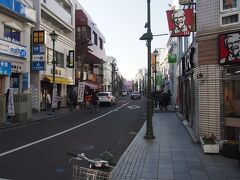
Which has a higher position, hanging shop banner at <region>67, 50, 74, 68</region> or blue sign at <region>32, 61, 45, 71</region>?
hanging shop banner at <region>67, 50, 74, 68</region>

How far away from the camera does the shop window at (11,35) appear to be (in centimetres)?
2435

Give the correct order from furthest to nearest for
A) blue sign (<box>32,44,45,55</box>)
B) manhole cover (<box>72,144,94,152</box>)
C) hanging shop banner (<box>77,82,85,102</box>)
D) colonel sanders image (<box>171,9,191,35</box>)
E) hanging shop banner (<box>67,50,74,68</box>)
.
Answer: hanging shop banner (<box>67,50,74,68</box>) → hanging shop banner (<box>77,82,85,102</box>) → blue sign (<box>32,44,45,55</box>) → colonel sanders image (<box>171,9,191,35</box>) → manhole cover (<box>72,144,94,152</box>)

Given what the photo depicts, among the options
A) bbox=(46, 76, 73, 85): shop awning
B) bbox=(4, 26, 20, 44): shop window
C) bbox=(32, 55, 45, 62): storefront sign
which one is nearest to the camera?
bbox=(4, 26, 20, 44): shop window

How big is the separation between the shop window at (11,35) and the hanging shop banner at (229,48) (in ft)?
59.1

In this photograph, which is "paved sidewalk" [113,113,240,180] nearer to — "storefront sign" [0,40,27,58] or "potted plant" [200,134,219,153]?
"potted plant" [200,134,219,153]

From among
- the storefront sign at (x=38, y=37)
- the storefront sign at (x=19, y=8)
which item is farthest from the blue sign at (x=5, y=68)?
the storefront sign at (x=38, y=37)

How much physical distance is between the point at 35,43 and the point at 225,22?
20222mm

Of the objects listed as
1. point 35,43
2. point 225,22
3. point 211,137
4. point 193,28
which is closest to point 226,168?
point 211,137

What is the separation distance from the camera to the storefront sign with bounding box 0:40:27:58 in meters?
23.0

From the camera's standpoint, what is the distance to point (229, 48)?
10.3 m

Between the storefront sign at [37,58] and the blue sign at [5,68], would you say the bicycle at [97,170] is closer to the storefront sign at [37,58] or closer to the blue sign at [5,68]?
the blue sign at [5,68]

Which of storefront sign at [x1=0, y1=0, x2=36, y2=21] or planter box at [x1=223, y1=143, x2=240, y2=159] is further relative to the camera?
storefront sign at [x1=0, y1=0, x2=36, y2=21]

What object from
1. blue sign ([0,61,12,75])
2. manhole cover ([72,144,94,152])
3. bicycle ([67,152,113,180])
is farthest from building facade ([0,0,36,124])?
bicycle ([67,152,113,180])

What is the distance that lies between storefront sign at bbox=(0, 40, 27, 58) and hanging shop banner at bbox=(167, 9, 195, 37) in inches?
563
